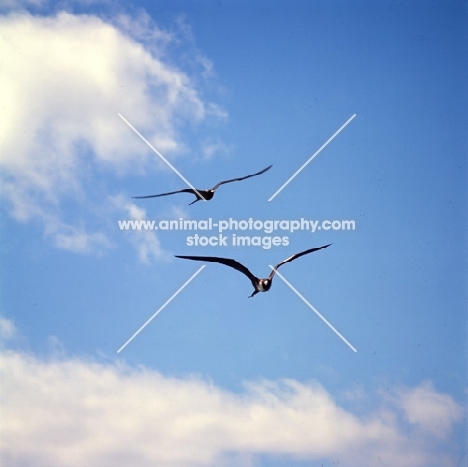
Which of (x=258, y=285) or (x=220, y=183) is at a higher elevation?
(x=220, y=183)

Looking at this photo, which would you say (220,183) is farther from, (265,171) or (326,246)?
(326,246)

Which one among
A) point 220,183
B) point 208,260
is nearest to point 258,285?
point 208,260

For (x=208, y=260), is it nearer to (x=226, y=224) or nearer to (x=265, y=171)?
(x=226, y=224)

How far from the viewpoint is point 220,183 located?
7203 millimetres

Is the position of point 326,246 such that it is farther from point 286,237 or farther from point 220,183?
point 220,183

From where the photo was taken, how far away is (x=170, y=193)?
7.12m

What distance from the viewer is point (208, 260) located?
7125 millimetres

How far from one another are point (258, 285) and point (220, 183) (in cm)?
118

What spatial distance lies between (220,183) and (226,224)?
1.87 ft

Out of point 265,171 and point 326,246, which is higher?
point 265,171

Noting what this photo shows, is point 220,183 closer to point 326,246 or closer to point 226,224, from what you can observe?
point 226,224

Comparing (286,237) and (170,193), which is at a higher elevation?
(170,193)

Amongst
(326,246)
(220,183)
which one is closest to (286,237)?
(326,246)

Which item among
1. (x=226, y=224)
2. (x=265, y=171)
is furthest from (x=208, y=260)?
(x=265, y=171)
